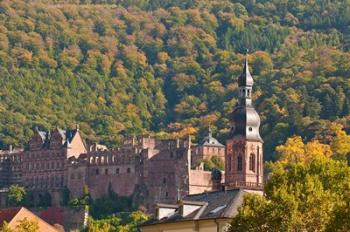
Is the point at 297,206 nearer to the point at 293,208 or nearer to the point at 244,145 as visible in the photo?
the point at 293,208

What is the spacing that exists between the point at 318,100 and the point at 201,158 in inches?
1018

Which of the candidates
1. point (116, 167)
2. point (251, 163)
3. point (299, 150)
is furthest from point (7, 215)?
point (299, 150)

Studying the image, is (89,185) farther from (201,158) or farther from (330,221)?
(330,221)

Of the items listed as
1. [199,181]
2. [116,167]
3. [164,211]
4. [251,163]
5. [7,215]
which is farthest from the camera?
[116,167]

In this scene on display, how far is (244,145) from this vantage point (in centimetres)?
14312

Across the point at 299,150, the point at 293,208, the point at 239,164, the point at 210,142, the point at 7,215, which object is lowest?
the point at 293,208

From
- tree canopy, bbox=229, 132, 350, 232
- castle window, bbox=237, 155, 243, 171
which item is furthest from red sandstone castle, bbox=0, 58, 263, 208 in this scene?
tree canopy, bbox=229, 132, 350, 232

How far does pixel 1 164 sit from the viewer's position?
18750 centimetres

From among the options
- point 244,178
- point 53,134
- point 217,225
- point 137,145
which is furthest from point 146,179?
point 217,225

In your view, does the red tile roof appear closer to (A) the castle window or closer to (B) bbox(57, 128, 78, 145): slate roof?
(A) the castle window

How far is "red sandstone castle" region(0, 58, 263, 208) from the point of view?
164625 mm

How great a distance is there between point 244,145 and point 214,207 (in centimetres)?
6565

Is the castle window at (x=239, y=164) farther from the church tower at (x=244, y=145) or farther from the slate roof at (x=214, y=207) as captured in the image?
the slate roof at (x=214, y=207)

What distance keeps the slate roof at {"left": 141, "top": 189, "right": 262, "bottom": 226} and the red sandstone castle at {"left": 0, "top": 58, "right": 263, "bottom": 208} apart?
66.3 meters
